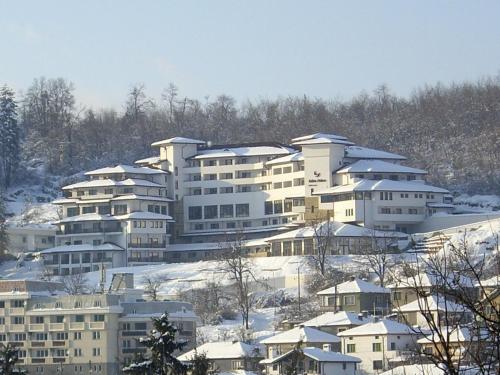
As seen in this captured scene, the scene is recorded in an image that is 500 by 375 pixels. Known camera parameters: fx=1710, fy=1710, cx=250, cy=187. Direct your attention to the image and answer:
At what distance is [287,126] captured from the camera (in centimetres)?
13075

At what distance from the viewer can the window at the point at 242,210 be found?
109 meters

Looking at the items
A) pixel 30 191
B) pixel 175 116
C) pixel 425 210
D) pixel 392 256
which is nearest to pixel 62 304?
pixel 392 256

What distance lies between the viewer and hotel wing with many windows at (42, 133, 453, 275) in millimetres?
101438

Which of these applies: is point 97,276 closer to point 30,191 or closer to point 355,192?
point 355,192

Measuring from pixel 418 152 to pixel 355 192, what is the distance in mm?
24734

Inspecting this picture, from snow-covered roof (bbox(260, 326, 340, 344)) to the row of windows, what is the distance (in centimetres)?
3053

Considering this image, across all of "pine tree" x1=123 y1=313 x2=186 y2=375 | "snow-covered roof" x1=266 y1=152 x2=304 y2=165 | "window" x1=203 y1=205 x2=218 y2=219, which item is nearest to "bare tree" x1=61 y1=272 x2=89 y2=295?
"window" x1=203 y1=205 x2=218 y2=219

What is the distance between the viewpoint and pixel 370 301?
3346 inches

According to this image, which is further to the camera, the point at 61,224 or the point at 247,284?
the point at 61,224

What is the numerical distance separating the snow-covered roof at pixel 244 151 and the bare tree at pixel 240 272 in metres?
11.9

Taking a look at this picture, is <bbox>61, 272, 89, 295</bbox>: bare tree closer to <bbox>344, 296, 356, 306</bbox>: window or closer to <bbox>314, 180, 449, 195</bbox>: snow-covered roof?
<bbox>314, 180, 449, 195</bbox>: snow-covered roof

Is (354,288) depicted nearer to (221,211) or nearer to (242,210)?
(242,210)

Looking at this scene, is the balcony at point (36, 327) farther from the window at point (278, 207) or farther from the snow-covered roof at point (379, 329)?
the window at point (278, 207)

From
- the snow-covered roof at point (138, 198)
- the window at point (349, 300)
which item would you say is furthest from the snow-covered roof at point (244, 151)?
the window at point (349, 300)
